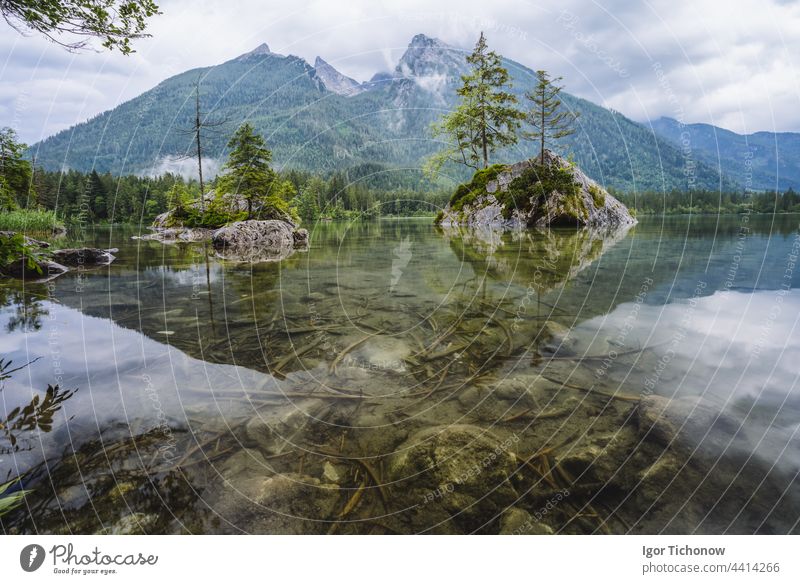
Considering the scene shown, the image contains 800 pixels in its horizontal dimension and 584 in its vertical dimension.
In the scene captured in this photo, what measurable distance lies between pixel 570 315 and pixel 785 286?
6.90m

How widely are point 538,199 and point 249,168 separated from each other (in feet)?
92.7

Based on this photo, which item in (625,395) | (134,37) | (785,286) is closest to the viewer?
(625,395)

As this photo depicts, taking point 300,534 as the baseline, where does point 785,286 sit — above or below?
above

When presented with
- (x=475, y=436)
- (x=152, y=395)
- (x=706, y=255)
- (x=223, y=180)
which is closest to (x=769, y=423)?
(x=475, y=436)

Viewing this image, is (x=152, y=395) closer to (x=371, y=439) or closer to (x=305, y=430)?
(x=305, y=430)

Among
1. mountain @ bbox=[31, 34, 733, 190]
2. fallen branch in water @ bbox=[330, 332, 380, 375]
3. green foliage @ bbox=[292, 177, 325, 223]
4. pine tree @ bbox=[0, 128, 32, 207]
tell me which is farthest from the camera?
mountain @ bbox=[31, 34, 733, 190]

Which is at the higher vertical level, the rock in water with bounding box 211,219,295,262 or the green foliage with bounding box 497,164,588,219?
the green foliage with bounding box 497,164,588,219

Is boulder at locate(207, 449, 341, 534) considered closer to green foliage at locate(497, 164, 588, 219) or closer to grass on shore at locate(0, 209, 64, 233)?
grass on shore at locate(0, 209, 64, 233)

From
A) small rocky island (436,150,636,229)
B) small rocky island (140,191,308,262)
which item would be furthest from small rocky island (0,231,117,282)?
small rocky island (436,150,636,229)

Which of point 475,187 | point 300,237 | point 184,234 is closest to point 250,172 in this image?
point 300,237

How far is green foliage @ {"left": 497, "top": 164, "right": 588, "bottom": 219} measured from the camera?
37875 mm

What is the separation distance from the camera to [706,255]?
625 inches

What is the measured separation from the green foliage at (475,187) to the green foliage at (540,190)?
2374mm
